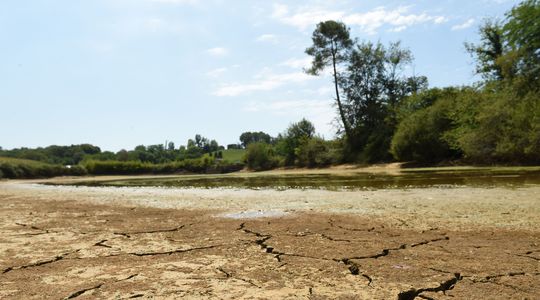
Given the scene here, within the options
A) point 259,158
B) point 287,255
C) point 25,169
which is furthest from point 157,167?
point 287,255

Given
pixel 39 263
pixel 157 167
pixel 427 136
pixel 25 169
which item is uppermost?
pixel 427 136

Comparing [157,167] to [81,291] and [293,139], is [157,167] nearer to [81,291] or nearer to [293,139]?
[293,139]

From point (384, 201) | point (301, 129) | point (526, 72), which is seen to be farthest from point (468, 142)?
point (301, 129)

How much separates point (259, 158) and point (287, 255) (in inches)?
1798

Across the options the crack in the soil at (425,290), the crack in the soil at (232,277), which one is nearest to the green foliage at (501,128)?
the crack in the soil at (425,290)

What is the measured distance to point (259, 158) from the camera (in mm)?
49688

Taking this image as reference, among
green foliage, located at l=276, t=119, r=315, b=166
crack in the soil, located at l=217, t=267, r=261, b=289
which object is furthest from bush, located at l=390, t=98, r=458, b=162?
crack in the soil, located at l=217, t=267, r=261, b=289

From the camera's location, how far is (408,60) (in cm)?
4419

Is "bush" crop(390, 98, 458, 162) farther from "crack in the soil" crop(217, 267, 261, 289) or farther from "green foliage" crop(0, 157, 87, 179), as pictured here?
"green foliage" crop(0, 157, 87, 179)

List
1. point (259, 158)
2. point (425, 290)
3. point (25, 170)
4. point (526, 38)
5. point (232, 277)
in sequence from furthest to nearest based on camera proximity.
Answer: point (259, 158) < point (25, 170) < point (526, 38) < point (232, 277) < point (425, 290)

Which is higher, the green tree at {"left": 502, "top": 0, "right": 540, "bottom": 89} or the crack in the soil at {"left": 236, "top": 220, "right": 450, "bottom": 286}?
the green tree at {"left": 502, "top": 0, "right": 540, "bottom": 89}

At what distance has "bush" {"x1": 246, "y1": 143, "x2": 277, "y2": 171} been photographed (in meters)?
49.1

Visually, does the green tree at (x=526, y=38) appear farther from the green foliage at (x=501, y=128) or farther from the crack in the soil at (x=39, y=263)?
the crack in the soil at (x=39, y=263)

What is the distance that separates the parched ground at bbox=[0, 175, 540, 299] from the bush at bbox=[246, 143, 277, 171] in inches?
1648
